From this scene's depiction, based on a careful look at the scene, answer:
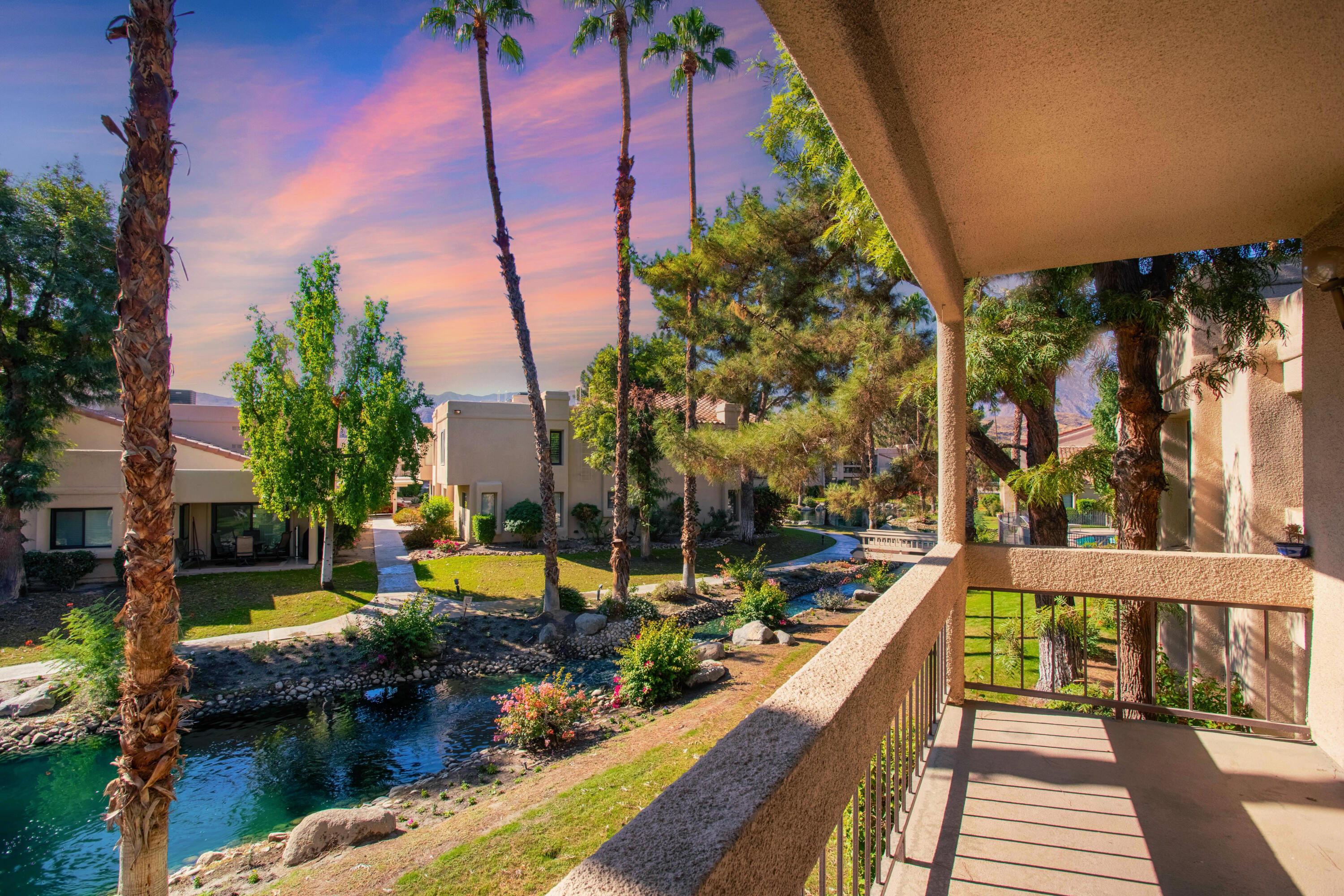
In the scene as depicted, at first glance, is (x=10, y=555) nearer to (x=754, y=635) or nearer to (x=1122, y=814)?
(x=754, y=635)

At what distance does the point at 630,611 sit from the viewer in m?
Result: 14.4

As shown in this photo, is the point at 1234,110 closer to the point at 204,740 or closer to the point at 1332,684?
the point at 1332,684

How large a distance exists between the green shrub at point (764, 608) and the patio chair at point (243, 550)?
562 inches

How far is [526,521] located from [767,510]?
9.64 m

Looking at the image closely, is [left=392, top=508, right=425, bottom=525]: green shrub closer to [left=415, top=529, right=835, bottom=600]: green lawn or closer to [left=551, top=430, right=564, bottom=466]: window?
[left=551, top=430, right=564, bottom=466]: window

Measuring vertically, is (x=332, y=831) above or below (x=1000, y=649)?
below

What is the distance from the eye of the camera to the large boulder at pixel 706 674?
34.3 feet

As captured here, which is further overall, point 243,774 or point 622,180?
point 622,180

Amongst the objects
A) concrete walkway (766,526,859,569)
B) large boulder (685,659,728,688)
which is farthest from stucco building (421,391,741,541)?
large boulder (685,659,728,688)

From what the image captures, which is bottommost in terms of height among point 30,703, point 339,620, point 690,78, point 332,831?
point 332,831

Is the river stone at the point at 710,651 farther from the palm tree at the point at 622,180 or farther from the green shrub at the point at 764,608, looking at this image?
the palm tree at the point at 622,180

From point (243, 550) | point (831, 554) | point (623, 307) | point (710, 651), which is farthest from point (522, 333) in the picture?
point (831, 554)

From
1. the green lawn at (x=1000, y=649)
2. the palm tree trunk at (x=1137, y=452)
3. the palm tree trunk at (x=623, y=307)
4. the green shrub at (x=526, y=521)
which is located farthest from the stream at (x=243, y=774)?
the green shrub at (x=526, y=521)

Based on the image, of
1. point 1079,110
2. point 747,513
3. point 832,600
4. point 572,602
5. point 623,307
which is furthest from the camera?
point 747,513
